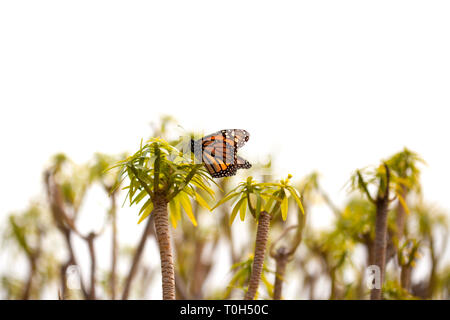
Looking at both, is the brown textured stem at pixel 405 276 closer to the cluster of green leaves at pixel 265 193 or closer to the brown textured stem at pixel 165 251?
the cluster of green leaves at pixel 265 193

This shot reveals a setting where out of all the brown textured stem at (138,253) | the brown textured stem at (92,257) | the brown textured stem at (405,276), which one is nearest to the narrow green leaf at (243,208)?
the brown textured stem at (138,253)

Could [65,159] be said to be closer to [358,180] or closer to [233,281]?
[233,281]

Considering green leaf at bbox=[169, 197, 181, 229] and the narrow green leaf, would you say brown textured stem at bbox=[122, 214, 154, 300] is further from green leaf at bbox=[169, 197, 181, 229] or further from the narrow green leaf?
the narrow green leaf

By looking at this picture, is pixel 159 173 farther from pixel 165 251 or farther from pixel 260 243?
pixel 260 243

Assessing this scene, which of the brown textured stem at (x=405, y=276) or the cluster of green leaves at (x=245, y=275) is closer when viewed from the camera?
the cluster of green leaves at (x=245, y=275)

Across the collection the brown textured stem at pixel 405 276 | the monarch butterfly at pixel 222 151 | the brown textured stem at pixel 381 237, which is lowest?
the brown textured stem at pixel 405 276
